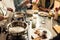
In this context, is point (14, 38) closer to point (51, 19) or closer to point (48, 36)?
point (48, 36)

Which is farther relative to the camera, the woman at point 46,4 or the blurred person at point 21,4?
the woman at point 46,4

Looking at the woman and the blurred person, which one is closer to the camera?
the blurred person

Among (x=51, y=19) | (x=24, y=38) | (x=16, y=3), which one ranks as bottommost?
(x=24, y=38)

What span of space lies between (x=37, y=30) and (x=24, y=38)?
261mm

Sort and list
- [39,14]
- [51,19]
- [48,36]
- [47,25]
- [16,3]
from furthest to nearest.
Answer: [16,3]
[39,14]
[51,19]
[47,25]
[48,36]

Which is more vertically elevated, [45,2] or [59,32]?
[45,2]

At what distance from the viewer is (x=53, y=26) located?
5.30 ft

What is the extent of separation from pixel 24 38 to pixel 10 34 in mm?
163

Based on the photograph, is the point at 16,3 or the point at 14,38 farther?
the point at 16,3

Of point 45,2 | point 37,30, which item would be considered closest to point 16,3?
point 45,2

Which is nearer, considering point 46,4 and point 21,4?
point 21,4

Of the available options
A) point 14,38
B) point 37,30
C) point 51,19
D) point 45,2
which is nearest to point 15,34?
point 14,38

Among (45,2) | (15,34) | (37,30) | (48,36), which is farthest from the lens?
(45,2)

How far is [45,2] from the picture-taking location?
2.47 metres
